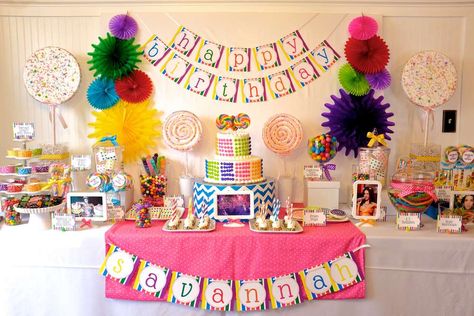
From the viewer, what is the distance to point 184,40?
2852mm

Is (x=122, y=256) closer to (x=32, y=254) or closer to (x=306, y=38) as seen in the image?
(x=32, y=254)

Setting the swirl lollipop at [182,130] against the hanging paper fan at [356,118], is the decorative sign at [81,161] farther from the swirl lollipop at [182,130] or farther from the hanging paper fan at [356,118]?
the hanging paper fan at [356,118]

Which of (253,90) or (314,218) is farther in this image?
(253,90)

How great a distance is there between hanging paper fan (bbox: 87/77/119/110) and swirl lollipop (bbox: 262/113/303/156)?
3.43ft

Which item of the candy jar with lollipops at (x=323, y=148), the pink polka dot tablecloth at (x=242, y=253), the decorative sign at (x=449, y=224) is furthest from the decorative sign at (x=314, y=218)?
the decorative sign at (x=449, y=224)

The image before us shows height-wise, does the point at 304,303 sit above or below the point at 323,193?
below

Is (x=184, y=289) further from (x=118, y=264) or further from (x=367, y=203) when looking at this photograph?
(x=367, y=203)

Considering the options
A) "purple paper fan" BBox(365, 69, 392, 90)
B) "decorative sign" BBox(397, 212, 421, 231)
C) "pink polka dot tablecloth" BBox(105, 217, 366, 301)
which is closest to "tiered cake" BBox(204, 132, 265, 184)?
"pink polka dot tablecloth" BBox(105, 217, 366, 301)

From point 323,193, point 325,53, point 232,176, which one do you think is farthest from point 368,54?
point 232,176

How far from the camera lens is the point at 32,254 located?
2291 millimetres

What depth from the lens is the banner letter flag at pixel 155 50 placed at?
9.36 ft

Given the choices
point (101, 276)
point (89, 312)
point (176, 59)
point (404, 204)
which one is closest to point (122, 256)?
point (101, 276)

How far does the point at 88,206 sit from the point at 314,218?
1286mm

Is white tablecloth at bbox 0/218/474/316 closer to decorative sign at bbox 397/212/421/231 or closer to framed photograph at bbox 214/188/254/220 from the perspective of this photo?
decorative sign at bbox 397/212/421/231
